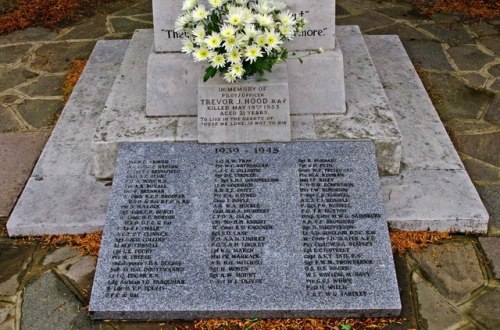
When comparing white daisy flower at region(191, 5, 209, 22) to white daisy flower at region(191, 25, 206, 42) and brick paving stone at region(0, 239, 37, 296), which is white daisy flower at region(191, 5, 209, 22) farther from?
brick paving stone at region(0, 239, 37, 296)

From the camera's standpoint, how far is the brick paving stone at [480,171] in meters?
4.16

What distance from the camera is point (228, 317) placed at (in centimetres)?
317

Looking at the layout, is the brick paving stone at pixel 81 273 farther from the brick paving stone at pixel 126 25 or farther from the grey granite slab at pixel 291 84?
the brick paving stone at pixel 126 25

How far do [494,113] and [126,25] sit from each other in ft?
12.4

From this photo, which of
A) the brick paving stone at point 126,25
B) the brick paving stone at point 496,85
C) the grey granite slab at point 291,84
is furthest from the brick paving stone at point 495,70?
the brick paving stone at point 126,25

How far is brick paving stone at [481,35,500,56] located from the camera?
231 inches

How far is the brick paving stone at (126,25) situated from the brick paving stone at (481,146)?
3.45 meters

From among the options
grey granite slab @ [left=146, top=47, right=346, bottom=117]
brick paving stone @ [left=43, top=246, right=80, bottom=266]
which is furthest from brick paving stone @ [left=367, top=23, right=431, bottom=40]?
brick paving stone @ [left=43, top=246, right=80, bottom=266]

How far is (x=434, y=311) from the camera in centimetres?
323

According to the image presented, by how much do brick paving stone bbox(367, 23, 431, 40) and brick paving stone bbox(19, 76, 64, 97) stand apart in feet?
10.0

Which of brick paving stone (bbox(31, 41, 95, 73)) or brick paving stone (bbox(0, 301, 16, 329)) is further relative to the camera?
brick paving stone (bbox(31, 41, 95, 73))

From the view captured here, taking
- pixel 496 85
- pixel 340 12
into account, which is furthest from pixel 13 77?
pixel 496 85

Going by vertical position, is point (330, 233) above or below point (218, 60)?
below

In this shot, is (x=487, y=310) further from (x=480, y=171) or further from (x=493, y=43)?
(x=493, y=43)
